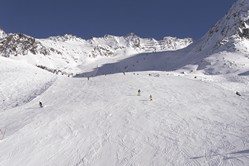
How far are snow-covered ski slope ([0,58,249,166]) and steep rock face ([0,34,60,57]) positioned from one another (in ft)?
312

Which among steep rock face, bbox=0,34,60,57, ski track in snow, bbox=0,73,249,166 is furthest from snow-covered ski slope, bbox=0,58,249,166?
steep rock face, bbox=0,34,60,57

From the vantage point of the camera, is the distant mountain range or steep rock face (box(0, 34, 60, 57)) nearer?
the distant mountain range

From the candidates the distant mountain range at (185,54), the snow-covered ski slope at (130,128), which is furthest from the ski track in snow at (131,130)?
the distant mountain range at (185,54)

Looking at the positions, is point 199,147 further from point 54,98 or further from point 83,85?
point 83,85

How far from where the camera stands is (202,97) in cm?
2791

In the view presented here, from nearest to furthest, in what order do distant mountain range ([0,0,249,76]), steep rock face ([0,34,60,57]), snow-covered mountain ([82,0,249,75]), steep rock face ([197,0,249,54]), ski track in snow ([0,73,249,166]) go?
1. ski track in snow ([0,73,249,166])
2. snow-covered mountain ([82,0,249,75])
3. distant mountain range ([0,0,249,76])
4. steep rock face ([197,0,249,54])
5. steep rock face ([0,34,60,57])

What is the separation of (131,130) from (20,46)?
11977cm

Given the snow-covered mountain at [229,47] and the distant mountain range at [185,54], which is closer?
the snow-covered mountain at [229,47]

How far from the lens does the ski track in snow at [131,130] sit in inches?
584

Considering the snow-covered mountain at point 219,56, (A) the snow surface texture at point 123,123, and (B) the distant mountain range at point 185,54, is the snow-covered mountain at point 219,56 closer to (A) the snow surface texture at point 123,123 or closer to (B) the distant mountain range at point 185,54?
(B) the distant mountain range at point 185,54

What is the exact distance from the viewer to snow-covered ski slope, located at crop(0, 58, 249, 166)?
14891 millimetres

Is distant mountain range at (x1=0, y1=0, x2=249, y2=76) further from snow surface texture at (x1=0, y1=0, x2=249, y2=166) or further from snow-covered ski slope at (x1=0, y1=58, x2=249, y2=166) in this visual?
snow-covered ski slope at (x1=0, y1=58, x2=249, y2=166)

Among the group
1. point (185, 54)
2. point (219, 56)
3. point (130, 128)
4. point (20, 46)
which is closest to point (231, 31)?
point (185, 54)

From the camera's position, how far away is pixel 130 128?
19391 millimetres
